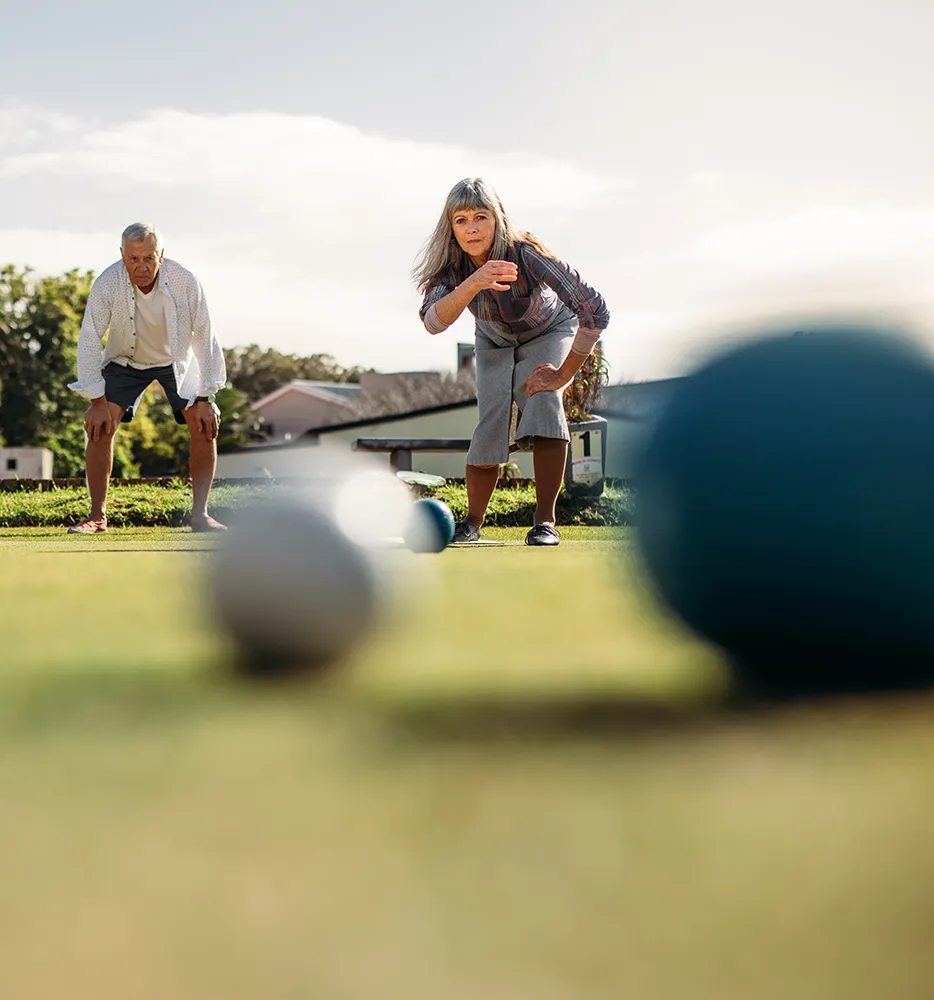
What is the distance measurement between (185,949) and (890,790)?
3.78ft

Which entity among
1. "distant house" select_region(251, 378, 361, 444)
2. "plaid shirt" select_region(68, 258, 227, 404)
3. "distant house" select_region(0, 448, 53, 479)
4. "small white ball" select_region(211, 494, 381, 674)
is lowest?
"distant house" select_region(0, 448, 53, 479)

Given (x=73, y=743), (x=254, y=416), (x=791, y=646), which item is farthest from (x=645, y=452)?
(x=254, y=416)

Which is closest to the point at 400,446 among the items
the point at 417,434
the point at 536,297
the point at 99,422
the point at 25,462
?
the point at 99,422

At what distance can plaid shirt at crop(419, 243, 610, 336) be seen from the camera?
23.0 feet

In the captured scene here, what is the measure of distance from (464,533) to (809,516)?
192 inches

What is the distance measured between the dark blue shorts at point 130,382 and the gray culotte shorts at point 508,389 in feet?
7.27

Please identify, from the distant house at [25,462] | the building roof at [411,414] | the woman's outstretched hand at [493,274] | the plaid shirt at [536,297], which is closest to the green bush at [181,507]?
the plaid shirt at [536,297]

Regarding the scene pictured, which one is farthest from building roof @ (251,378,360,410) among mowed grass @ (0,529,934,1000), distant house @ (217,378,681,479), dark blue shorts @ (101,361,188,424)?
mowed grass @ (0,529,934,1000)

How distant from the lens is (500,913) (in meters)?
1.41

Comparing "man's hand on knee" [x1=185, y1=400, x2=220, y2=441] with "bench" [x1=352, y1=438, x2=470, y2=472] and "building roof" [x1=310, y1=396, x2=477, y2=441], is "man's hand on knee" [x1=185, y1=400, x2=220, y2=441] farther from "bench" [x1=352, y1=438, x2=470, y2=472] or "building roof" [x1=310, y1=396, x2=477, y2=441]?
"building roof" [x1=310, y1=396, x2=477, y2=441]

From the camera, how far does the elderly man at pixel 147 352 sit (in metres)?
8.21

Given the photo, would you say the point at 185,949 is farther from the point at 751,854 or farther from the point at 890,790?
the point at 890,790

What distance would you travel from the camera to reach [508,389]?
734 centimetres

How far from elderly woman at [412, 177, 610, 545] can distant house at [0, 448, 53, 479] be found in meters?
34.8
